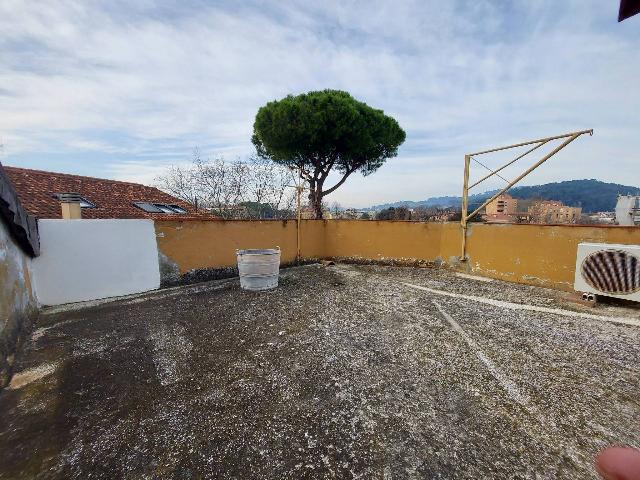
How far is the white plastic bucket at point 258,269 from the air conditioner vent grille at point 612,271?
4561 mm

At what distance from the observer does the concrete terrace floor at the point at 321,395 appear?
154 centimetres

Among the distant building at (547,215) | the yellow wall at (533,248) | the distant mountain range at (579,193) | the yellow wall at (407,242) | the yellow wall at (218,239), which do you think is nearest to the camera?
the yellow wall at (533,248)

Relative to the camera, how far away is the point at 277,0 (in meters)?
4.66

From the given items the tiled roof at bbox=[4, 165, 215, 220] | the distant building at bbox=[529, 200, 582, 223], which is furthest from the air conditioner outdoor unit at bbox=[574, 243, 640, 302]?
the tiled roof at bbox=[4, 165, 215, 220]

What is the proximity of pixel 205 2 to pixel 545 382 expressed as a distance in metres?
6.52

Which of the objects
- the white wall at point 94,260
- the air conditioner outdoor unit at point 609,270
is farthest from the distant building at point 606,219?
the white wall at point 94,260

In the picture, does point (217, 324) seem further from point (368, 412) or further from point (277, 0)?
point (277, 0)

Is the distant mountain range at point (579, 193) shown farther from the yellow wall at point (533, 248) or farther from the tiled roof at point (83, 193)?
the yellow wall at point (533, 248)

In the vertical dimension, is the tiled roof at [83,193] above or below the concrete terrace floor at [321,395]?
above

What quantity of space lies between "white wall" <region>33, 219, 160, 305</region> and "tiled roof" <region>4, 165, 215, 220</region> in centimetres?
599

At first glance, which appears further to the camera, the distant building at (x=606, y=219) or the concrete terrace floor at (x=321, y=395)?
the distant building at (x=606, y=219)

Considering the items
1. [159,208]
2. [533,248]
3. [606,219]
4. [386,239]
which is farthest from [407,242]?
[606,219]

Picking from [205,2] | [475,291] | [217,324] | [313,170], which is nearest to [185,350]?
[217,324]

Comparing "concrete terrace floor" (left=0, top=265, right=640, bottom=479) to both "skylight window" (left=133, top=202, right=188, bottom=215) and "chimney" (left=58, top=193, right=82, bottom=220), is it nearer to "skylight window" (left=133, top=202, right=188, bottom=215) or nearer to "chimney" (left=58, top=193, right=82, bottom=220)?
"chimney" (left=58, top=193, right=82, bottom=220)
